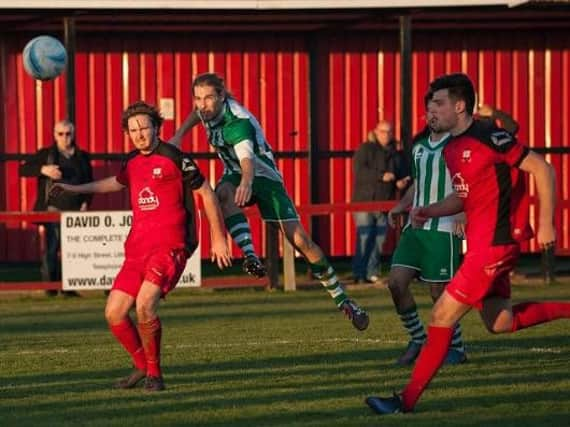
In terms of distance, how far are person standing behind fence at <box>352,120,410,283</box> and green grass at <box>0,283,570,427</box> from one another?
3.15 m

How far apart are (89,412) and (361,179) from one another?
12.3 meters

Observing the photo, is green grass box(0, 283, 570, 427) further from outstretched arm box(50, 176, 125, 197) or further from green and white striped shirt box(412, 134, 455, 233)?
outstretched arm box(50, 176, 125, 197)

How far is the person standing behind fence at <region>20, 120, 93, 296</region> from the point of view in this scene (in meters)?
20.5

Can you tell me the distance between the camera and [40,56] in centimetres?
1709

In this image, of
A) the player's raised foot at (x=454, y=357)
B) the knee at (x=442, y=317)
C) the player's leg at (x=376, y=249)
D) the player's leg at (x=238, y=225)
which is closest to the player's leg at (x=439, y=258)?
the player's raised foot at (x=454, y=357)

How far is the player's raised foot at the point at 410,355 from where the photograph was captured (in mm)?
12898

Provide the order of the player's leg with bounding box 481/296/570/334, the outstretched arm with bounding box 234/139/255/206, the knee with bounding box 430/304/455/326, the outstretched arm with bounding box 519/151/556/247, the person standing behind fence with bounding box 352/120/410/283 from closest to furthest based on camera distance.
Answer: the outstretched arm with bounding box 519/151/556/247 → the knee with bounding box 430/304/455/326 → the player's leg with bounding box 481/296/570/334 → the outstretched arm with bounding box 234/139/255/206 → the person standing behind fence with bounding box 352/120/410/283

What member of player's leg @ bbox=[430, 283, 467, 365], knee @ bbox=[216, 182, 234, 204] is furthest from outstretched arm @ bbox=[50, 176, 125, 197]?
player's leg @ bbox=[430, 283, 467, 365]

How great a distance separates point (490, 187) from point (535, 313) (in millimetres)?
1002

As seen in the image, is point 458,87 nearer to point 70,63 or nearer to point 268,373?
point 268,373

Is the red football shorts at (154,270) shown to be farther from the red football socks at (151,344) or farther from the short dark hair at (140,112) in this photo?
the short dark hair at (140,112)

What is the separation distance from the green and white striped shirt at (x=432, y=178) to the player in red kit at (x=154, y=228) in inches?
73.0

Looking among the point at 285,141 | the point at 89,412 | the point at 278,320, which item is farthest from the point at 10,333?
the point at 285,141

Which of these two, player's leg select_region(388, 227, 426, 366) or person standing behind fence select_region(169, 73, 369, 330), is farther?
person standing behind fence select_region(169, 73, 369, 330)
